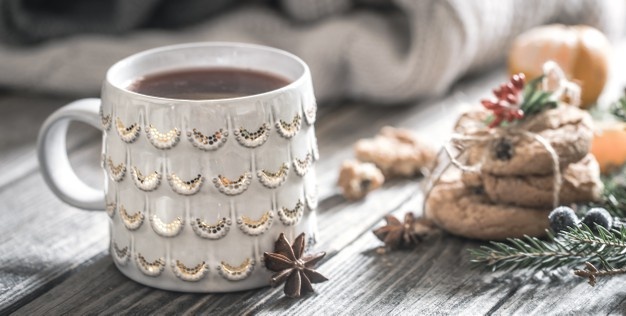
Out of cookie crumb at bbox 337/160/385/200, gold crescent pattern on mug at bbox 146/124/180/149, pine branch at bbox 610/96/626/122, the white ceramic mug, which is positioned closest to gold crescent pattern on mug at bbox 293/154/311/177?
the white ceramic mug

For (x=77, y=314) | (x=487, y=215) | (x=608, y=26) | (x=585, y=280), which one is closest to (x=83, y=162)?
(x=77, y=314)

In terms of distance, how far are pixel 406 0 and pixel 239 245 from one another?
21.4 inches

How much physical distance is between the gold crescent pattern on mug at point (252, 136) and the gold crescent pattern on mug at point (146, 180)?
0.08m

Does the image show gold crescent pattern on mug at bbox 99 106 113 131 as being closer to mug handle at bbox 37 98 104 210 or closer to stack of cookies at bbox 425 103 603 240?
mug handle at bbox 37 98 104 210

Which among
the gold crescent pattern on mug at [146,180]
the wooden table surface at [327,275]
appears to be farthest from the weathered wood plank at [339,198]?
the gold crescent pattern on mug at [146,180]

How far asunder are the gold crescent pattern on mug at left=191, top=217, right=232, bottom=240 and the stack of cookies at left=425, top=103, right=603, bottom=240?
0.24m

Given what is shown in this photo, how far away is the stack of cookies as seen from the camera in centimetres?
82

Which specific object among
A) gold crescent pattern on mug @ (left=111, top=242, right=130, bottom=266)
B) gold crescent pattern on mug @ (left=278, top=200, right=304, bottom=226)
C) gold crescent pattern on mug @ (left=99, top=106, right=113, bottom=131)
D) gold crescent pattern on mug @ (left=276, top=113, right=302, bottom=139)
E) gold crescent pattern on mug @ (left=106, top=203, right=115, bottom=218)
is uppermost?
gold crescent pattern on mug @ (left=276, top=113, right=302, bottom=139)

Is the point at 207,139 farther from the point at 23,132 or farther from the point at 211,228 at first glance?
the point at 23,132

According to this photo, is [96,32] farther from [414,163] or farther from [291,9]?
[414,163]

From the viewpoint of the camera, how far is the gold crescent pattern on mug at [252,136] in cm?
70

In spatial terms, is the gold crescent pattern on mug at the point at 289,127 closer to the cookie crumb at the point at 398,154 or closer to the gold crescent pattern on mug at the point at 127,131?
the gold crescent pattern on mug at the point at 127,131

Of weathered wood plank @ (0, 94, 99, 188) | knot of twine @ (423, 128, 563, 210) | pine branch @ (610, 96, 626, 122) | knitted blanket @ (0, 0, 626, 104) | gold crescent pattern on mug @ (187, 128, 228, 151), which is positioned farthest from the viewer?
knitted blanket @ (0, 0, 626, 104)

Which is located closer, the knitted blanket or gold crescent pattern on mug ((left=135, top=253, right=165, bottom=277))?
gold crescent pattern on mug ((left=135, top=253, right=165, bottom=277))
